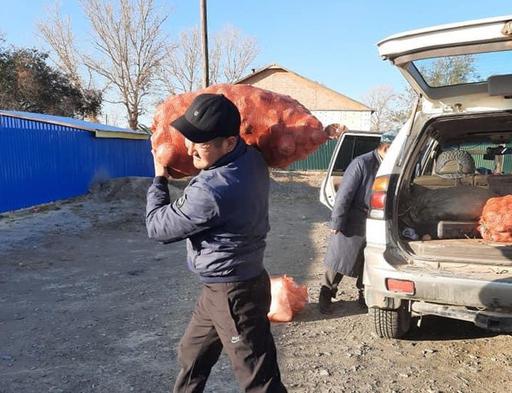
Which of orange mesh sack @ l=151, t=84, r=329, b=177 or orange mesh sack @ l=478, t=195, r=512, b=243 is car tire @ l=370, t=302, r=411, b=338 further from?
orange mesh sack @ l=151, t=84, r=329, b=177

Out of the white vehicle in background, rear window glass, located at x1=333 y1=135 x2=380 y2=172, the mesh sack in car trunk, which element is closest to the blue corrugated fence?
rear window glass, located at x1=333 y1=135 x2=380 y2=172

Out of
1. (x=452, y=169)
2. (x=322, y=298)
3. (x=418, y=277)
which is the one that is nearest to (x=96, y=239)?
(x=322, y=298)

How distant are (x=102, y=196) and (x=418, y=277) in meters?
13.2

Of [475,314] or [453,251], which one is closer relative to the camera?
[475,314]

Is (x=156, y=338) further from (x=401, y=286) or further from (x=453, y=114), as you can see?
(x=453, y=114)

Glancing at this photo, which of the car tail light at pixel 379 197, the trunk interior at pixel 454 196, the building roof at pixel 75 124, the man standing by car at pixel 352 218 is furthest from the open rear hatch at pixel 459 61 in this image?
the building roof at pixel 75 124

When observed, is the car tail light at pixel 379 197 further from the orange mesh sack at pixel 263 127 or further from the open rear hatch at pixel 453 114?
the orange mesh sack at pixel 263 127

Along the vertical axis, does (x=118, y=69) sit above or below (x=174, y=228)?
above

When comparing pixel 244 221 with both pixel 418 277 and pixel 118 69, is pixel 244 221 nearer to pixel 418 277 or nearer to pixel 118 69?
pixel 418 277

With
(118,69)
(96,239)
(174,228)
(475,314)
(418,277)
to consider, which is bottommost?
(96,239)

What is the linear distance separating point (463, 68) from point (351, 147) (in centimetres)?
448

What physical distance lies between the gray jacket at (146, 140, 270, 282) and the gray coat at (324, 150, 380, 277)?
89.2 inches

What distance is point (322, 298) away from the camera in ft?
16.5

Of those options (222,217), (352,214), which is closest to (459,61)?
(352,214)
